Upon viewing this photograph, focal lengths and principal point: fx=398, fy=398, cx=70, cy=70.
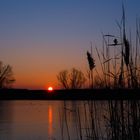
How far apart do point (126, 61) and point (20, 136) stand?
11.5m

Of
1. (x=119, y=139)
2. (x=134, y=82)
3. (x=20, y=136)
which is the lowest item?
(x=20, y=136)

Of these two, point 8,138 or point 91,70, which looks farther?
point 8,138

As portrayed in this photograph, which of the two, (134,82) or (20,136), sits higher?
(134,82)

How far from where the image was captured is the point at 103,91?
4477 mm

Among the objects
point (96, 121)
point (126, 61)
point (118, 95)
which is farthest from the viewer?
point (96, 121)

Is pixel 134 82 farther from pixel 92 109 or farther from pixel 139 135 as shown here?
pixel 92 109

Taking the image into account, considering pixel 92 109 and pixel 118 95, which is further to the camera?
pixel 92 109

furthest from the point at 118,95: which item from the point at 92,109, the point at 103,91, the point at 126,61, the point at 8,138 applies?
the point at 8,138

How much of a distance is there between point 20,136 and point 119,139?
10.9 m

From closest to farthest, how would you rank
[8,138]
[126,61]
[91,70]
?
[126,61]
[91,70]
[8,138]

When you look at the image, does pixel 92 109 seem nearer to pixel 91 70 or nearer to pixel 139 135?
pixel 91 70

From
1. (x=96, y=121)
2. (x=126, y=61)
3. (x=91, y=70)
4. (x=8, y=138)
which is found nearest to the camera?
(x=126, y=61)

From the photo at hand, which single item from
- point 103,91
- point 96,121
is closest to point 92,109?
point 96,121

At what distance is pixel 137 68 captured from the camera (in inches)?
165
